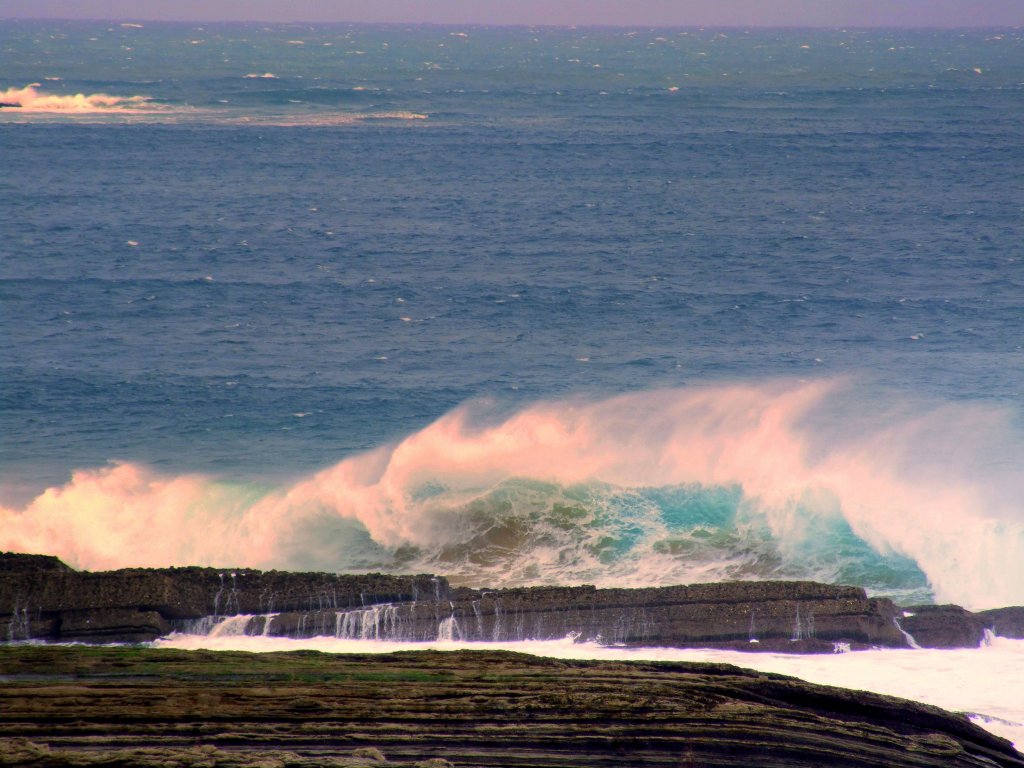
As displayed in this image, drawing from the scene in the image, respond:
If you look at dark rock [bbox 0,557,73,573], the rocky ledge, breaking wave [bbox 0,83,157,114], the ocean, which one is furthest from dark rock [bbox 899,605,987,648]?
breaking wave [bbox 0,83,157,114]

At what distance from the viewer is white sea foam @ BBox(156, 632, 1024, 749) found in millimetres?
17016

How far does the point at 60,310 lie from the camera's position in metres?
37.9

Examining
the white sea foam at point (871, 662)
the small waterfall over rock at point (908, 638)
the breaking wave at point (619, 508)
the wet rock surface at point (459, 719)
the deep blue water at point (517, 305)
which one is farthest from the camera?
the deep blue water at point (517, 305)

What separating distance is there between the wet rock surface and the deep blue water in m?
9.60

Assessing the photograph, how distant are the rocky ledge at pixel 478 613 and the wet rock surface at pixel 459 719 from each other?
4.82m

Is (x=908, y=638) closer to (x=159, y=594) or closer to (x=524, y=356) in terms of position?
(x=159, y=594)

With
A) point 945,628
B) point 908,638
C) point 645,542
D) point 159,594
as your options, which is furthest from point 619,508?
point 159,594

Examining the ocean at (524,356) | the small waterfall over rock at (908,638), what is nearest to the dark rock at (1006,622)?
the small waterfall over rock at (908,638)

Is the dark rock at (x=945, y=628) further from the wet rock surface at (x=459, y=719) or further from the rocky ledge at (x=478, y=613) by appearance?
the wet rock surface at (x=459, y=719)

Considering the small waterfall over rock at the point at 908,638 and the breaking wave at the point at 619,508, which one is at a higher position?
the small waterfall over rock at the point at 908,638

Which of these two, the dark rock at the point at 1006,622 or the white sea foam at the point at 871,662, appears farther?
the dark rock at the point at 1006,622

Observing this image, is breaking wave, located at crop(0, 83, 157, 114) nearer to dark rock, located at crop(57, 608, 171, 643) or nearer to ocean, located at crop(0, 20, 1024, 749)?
ocean, located at crop(0, 20, 1024, 749)

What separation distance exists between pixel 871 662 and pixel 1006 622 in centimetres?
271

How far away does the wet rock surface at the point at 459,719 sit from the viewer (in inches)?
451
